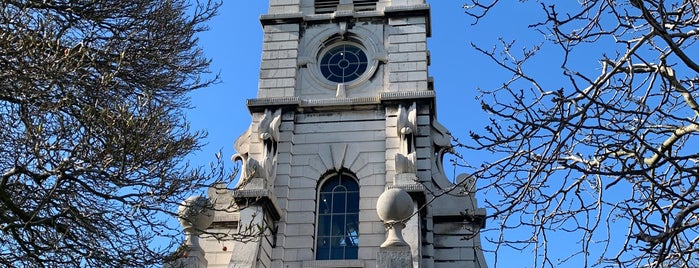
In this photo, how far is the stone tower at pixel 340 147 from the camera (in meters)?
16.2

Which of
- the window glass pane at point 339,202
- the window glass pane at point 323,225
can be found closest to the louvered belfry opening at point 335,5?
the window glass pane at point 339,202

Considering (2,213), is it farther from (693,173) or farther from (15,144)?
(693,173)

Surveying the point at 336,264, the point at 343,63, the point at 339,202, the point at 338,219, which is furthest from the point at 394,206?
the point at 343,63

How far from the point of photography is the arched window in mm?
16516

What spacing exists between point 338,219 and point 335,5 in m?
6.64

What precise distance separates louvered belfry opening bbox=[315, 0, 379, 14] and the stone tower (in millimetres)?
28

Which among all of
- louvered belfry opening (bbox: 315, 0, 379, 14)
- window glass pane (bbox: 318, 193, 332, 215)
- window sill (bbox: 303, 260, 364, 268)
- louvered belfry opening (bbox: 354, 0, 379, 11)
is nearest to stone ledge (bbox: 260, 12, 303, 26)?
louvered belfry opening (bbox: 315, 0, 379, 14)

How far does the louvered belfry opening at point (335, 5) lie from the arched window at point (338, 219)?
5.29m

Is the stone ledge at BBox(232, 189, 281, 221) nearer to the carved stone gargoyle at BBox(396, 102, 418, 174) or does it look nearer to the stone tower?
the stone tower

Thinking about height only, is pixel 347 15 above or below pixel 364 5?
below

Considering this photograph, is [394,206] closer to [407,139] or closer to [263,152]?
[407,139]

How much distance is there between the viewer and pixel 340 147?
1788 cm

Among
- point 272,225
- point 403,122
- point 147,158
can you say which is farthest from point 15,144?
point 403,122

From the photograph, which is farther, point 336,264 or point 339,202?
point 339,202
